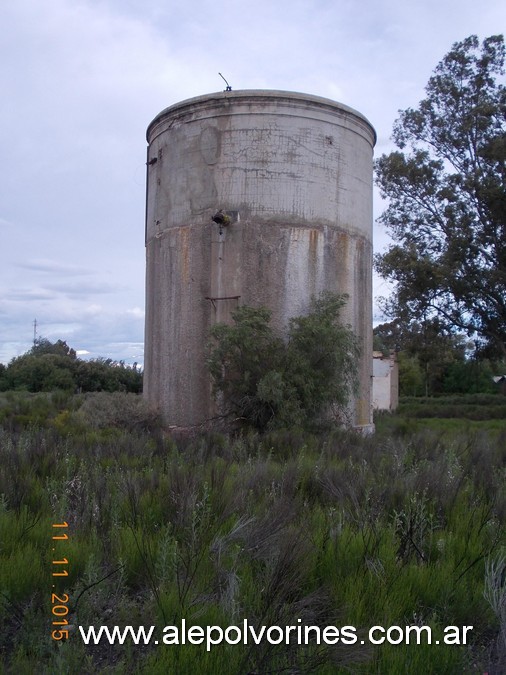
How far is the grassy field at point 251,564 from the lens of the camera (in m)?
2.97

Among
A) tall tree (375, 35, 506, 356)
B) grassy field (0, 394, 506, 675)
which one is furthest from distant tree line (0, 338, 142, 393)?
grassy field (0, 394, 506, 675)

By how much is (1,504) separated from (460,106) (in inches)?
1028

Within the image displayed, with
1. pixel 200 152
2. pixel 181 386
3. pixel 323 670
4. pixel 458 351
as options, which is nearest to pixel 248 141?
pixel 200 152

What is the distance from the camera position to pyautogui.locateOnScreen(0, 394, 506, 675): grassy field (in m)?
2.97

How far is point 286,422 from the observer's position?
11.0m

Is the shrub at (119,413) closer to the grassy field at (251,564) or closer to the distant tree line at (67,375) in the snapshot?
the grassy field at (251,564)

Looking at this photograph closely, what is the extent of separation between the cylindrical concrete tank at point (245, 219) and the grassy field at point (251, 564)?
19.9ft

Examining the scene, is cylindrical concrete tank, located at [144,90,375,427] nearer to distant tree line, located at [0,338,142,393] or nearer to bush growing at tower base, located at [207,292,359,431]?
bush growing at tower base, located at [207,292,359,431]

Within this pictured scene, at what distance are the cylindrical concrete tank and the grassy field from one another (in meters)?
6.07

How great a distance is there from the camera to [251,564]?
12.6ft

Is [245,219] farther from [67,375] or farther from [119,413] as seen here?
[67,375]

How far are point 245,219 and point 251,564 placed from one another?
29.5 feet

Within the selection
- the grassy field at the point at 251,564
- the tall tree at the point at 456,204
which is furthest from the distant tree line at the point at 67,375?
the grassy field at the point at 251,564

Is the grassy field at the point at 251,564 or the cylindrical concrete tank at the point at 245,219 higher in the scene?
the cylindrical concrete tank at the point at 245,219
